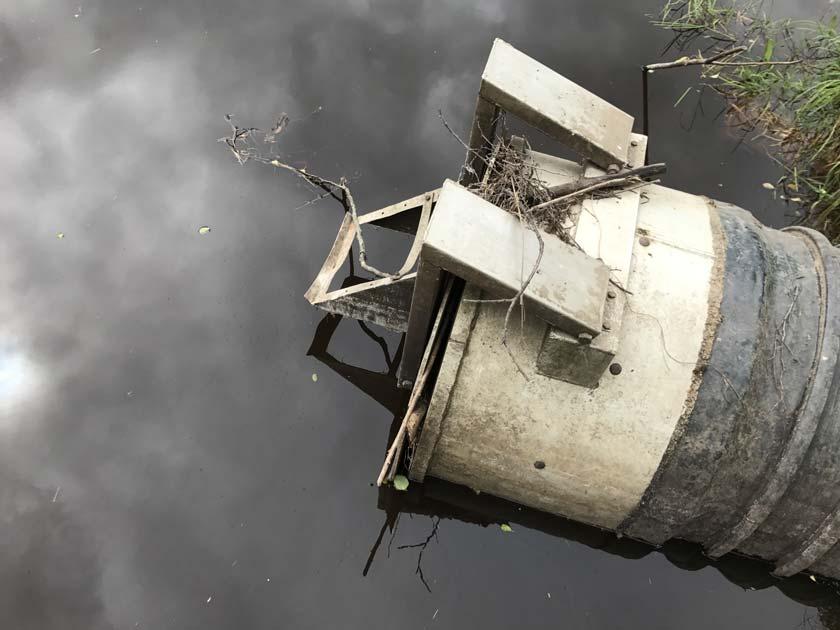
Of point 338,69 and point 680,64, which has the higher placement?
point 680,64

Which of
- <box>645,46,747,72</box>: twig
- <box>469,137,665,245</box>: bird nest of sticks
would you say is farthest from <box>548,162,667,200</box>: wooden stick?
<box>645,46,747,72</box>: twig

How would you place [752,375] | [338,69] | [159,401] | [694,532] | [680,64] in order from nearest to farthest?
[752,375], [694,532], [159,401], [680,64], [338,69]

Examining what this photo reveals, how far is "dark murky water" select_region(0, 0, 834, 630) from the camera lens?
17.2 feet

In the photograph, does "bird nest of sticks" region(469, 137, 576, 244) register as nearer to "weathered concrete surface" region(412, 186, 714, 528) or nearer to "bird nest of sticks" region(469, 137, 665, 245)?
"bird nest of sticks" region(469, 137, 665, 245)

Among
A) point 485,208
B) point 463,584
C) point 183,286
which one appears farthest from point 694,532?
point 183,286

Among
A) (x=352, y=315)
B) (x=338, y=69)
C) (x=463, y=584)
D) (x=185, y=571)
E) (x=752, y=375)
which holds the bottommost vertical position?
(x=185, y=571)

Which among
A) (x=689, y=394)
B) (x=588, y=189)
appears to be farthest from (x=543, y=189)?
(x=689, y=394)

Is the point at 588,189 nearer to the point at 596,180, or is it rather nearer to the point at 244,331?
the point at 596,180

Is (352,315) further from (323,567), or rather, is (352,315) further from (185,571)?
(185,571)

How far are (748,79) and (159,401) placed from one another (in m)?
7.16

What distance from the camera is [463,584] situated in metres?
5.27

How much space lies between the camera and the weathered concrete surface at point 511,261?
3.68 meters

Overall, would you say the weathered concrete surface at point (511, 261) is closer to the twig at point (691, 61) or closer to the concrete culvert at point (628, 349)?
the concrete culvert at point (628, 349)

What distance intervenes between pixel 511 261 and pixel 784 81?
5.49m
